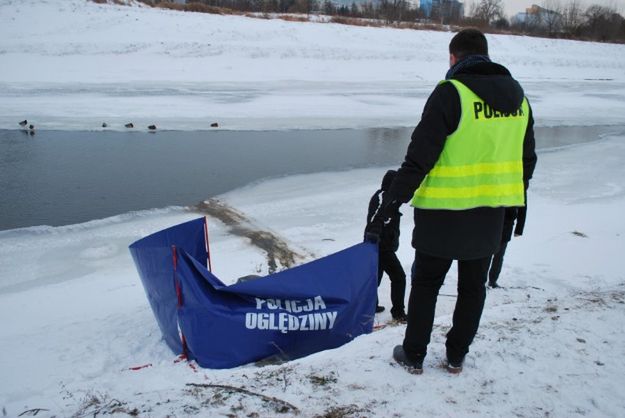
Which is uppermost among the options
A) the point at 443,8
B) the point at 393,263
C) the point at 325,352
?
the point at 443,8

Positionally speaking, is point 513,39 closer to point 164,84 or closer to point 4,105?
point 164,84

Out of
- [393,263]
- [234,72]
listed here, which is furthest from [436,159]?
[234,72]

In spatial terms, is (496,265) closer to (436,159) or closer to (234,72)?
(436,159)

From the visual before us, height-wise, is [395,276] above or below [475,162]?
below

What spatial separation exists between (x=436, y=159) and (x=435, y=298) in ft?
Answer: 2.19

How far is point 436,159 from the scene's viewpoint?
2.06 meters

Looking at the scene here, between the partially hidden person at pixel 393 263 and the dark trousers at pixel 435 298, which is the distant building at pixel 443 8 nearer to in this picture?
the partially hidden person at pixel 393 263

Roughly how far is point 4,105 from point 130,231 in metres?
8.82

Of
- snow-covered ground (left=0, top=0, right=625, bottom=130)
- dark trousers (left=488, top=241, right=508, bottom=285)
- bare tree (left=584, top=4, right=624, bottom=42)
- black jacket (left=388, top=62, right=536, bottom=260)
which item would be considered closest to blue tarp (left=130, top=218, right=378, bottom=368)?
black jacket (left=388, top=62, right=536, bottom=260)

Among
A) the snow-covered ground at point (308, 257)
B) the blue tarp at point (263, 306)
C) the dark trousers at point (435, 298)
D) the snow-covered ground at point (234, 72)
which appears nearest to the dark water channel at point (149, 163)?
the snow-covered ground at point (308, 257)

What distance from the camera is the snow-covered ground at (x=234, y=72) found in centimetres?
1277

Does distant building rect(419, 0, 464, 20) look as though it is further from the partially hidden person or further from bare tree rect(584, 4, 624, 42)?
the partially hidden person

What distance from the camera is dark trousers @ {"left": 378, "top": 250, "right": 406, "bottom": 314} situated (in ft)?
12.3

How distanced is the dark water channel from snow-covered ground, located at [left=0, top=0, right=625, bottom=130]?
1.10 meters
